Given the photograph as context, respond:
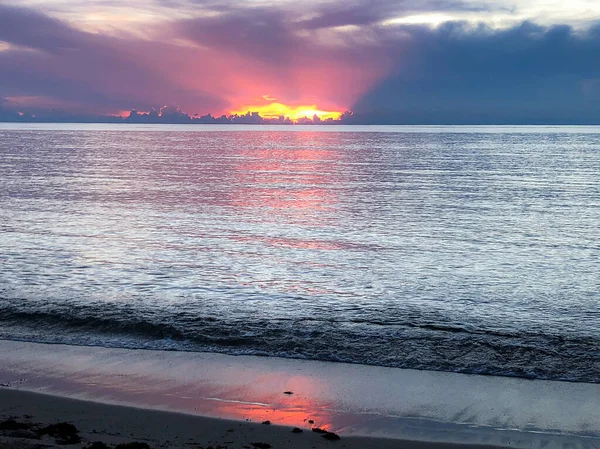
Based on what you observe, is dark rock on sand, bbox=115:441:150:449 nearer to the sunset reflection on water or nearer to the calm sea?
the calm sea

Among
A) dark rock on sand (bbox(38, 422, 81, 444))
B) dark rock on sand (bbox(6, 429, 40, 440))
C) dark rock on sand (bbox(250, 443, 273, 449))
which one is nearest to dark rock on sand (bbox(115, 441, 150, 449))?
dark rock on sand (bbox(38, 422, 81, 444))

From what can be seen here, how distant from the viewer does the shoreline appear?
34.2ft

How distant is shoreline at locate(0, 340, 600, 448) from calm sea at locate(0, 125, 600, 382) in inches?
34.0

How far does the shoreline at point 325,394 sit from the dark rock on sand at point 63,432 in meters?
1.22

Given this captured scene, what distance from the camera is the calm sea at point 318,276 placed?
51.2 ft

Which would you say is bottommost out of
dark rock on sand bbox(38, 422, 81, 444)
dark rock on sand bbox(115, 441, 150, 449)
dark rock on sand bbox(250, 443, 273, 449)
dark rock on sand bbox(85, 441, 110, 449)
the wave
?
the wave

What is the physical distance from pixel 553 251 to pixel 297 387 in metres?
18.5

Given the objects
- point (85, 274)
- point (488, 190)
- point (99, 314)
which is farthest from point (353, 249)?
point (488, 190)

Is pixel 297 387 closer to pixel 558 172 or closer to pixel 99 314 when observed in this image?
pixel 99 314

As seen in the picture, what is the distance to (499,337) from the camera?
52.9ft

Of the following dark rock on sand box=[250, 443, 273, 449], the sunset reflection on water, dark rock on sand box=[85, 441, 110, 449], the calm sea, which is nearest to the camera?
dark rock on sand box=[85, 441, 110, 449]

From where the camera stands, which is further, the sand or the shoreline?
the shoreline

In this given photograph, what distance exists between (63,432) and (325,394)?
15.4ft

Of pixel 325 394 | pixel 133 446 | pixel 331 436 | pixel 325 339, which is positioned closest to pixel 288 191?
pixel 325 339
